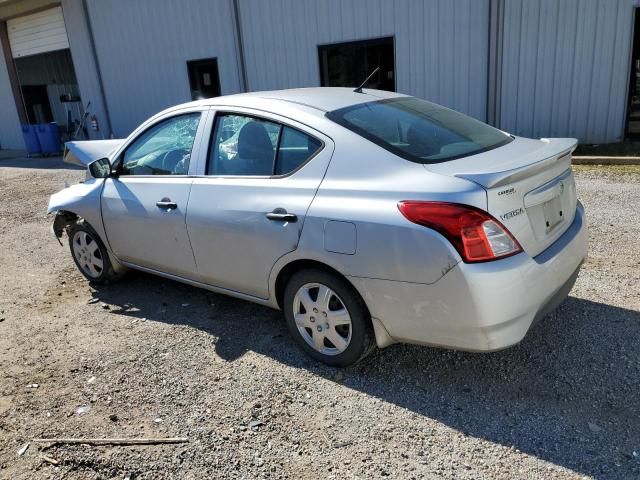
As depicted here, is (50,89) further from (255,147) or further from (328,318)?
(328,318)

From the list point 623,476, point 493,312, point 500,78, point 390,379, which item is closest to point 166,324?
point 390,379

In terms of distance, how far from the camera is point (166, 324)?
4.11 meters

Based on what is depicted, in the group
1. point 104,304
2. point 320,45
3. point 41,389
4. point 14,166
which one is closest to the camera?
point 41,389

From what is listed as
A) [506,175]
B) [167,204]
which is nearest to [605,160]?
[506,175]

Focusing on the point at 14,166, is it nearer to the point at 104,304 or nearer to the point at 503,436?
the point at 104,304

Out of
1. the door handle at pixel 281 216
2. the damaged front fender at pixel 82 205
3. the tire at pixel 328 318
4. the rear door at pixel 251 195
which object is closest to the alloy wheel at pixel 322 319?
the tire at pixel 328 318

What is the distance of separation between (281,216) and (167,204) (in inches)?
44.9

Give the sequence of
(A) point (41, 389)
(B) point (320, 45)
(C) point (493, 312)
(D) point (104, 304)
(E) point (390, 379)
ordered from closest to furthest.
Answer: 1. (C) point (493, 312)
2. (E) point (390, 379)
3. (A) point (41, 389)
4. (D) point (104, 304)
5. (B) point (320, 45)

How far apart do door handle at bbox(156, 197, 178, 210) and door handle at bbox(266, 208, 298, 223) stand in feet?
3.10

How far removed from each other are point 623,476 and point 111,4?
16564 millimetres

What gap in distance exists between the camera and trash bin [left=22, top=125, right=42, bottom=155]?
15875mm

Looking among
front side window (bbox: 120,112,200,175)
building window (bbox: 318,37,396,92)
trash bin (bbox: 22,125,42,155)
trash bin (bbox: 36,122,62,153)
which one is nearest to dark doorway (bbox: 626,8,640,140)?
building window (bbox: 318,37,396,92)

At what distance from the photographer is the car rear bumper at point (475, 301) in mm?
2566

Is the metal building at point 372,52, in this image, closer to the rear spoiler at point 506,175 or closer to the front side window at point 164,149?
the front side window at point 164,149
